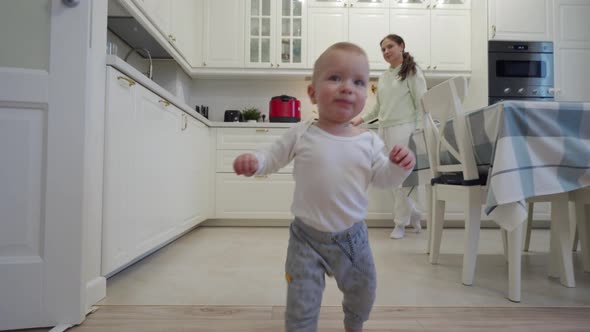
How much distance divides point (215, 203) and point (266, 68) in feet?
4.44

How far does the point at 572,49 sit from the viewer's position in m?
3.18

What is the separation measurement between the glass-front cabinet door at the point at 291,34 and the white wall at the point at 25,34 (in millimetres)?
2465

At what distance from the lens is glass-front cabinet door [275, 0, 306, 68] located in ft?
11.0

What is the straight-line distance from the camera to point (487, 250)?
2.22 metres

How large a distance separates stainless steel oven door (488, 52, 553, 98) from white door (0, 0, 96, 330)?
316cm

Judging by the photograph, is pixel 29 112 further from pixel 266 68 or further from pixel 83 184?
pixel 266 68

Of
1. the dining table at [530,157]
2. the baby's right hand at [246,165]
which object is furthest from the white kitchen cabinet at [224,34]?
the baby's right hand at [246,165]

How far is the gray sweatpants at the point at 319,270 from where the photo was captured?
75 centimetres

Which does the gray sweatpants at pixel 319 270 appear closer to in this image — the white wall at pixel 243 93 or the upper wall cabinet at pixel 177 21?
the upper wall cabinet at pixel 177 21

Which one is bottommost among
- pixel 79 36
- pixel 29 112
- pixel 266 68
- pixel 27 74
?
pixel 29 112

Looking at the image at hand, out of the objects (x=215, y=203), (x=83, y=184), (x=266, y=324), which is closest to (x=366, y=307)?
(x=266, y=324)

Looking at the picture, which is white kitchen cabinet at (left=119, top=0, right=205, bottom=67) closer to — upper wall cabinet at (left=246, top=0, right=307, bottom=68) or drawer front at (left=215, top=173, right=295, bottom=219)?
upper wall cabinet at (left=246, top=0, right=307, bottom=68)

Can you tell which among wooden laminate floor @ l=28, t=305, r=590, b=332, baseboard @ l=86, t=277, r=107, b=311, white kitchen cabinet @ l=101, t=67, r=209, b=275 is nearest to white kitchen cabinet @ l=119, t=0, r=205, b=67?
white kitchen cabinet @ l=101, t=67, r=209, b=275

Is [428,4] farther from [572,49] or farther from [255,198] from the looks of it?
[255,198]
